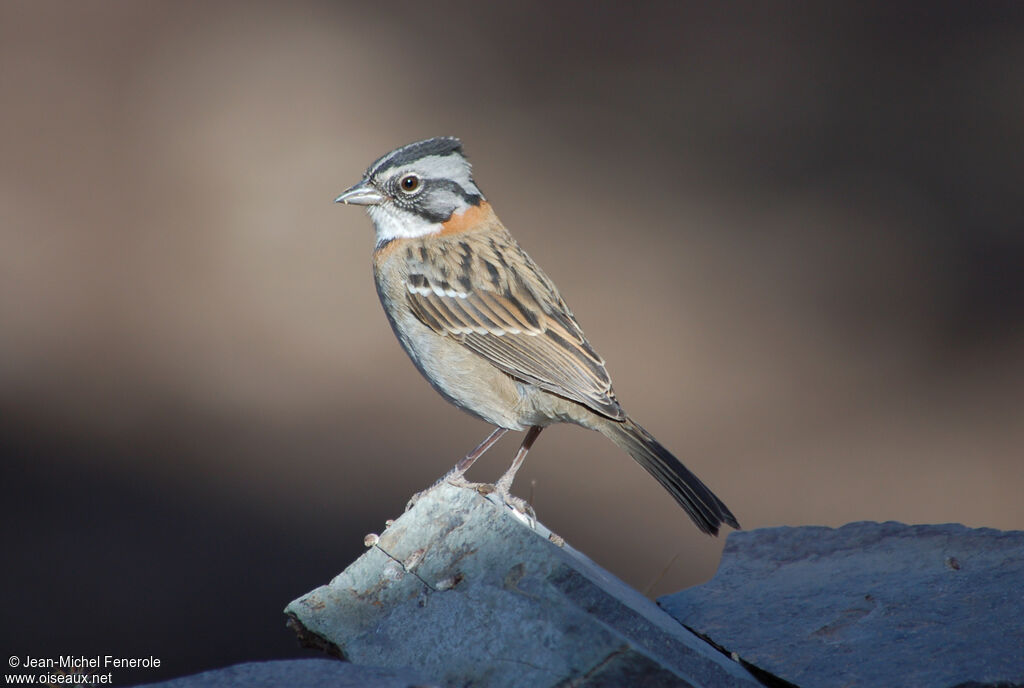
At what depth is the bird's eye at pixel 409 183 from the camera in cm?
530

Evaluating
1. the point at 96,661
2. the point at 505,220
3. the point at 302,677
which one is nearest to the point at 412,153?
the point at 302,677

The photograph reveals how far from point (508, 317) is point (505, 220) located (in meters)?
6.30

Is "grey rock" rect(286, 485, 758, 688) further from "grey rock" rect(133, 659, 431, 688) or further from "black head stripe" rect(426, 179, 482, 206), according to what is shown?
"black head stripe" rect(426, 179, 482, 206)

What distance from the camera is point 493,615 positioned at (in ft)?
11.9

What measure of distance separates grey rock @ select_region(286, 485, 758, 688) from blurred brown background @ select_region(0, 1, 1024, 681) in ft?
9.78

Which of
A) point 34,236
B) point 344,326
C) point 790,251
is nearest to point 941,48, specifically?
point 790,251

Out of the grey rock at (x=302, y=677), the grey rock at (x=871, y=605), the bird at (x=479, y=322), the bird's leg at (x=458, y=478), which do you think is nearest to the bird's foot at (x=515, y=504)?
the bird at (x=479, y=322)

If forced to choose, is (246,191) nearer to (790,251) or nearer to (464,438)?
(464,438)

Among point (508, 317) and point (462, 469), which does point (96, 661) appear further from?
point (508, 317)

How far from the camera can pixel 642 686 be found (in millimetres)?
3371

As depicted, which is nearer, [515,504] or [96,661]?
[515,504]

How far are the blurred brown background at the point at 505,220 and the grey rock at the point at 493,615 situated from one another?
9.78 feet

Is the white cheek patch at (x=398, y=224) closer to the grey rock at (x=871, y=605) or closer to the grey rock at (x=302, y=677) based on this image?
the grey rock at (x=871, y=605)

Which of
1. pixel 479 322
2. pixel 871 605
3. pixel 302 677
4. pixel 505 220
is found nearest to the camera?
pixel 302 677
